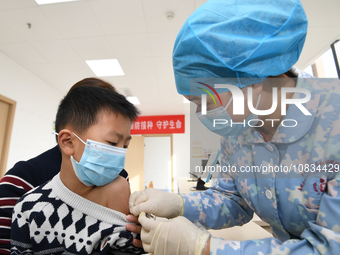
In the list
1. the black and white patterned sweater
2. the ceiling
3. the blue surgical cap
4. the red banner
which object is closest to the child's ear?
the black and white patterned sweater

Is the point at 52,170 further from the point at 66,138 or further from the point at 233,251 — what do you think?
the point at 233,251

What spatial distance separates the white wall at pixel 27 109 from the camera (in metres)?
3.80

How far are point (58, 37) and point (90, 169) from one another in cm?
327

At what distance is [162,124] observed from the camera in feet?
24.4

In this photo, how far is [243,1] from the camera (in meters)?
0.78

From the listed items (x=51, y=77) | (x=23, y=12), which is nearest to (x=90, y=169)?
(x=23, y=12)

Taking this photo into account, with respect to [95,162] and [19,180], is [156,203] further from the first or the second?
[19,180]

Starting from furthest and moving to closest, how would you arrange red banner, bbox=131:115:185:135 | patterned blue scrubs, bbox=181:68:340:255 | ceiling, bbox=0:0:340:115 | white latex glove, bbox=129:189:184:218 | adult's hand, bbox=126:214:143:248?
1. red banner, bbox=131:115:185:135
2. ceiling, bbox=0:0:340:115
3. white latex glove, bbox=129:189:184:218
4. adult's hand, bbox=126:214:143:248
5. patterned blue scrubs, bbox=181:68:340:255

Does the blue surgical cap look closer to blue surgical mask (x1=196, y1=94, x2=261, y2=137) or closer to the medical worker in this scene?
the medical worker

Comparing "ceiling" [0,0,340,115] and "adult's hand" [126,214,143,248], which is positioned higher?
"ceiling" [0,0,340,115]

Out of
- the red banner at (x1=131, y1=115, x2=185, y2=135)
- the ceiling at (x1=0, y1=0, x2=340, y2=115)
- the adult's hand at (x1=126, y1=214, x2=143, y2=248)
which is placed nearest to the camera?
the adult's hand at (x1=126, y1=214, x2=143, y2=248)

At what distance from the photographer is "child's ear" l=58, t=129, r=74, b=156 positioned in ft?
2.85

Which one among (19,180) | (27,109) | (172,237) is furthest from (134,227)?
(27,109)

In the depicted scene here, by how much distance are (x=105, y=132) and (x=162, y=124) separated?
259 inches
